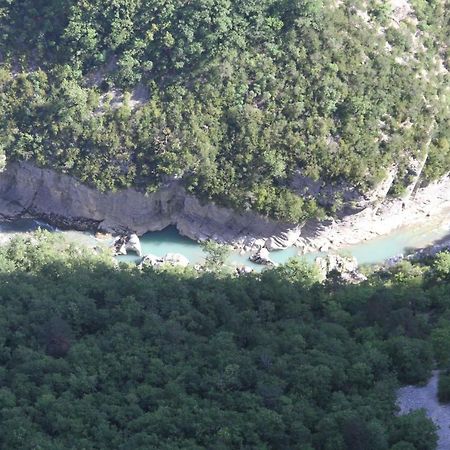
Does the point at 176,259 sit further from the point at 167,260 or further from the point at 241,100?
the point at 241,100

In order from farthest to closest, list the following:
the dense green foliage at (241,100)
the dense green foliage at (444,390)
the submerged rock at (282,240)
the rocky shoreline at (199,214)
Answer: the rocky shoreline at (199,214) → the submerged rock at (282,240) → the dense green foliage at (241,100) → the dense green foliage at (444,390)

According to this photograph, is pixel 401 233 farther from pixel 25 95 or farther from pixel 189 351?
pixel 25 95

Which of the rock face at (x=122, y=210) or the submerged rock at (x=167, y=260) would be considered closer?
the submerged rock at (x=167, y=260)

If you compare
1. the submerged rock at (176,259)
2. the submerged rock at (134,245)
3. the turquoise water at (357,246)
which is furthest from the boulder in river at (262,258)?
the submerged rock at (134,245)

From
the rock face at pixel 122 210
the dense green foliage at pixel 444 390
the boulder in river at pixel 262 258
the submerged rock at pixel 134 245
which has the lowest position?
the dense green foliage at pixel 444 390

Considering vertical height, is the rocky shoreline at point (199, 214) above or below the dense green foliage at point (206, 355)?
above

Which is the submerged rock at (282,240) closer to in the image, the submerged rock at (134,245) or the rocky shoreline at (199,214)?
the rocky shoreline at (199,214)

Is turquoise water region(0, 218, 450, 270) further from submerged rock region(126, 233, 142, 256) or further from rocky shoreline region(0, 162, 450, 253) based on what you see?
rocky shoreline region(0, 162, 450, 253)
